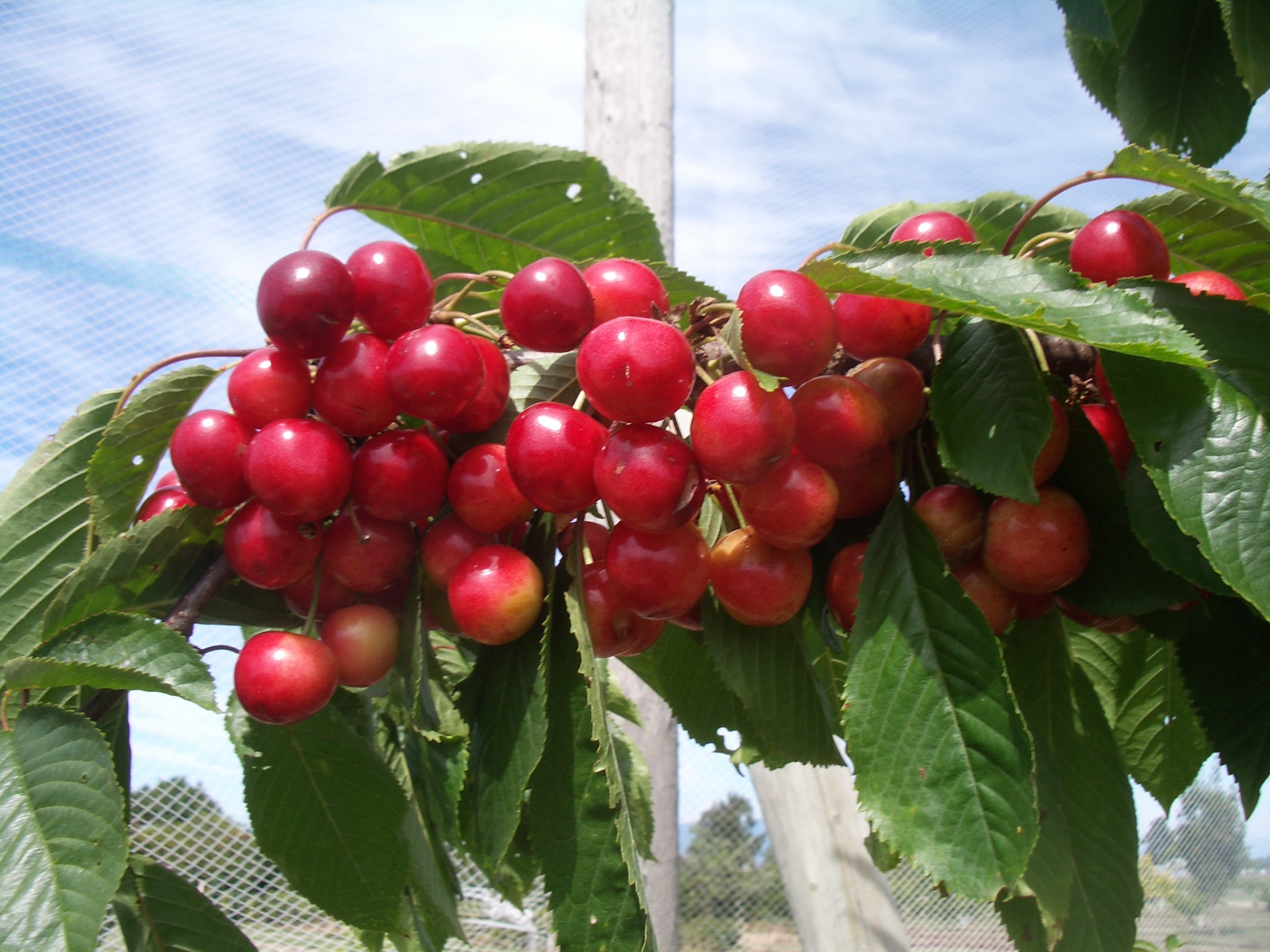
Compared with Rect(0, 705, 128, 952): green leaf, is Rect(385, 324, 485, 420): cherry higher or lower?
higher

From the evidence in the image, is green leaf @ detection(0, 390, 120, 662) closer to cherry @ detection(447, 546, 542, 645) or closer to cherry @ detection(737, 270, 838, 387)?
cherry @ detection(447, 546, 542, 645)

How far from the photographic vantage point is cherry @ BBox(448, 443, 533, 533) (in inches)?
18.5

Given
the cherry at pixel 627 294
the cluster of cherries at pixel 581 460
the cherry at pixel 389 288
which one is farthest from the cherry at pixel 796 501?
the cherry at pixel 389 288

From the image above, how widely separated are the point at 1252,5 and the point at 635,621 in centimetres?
71

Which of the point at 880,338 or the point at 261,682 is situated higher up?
the point at 880,338

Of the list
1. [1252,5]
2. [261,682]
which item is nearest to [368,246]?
[261,682]

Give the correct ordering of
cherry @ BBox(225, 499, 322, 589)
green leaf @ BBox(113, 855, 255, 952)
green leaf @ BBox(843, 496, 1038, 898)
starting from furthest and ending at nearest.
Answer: green leaf @ BBox(113, 855, 255, 952) → cherry @ BBox(225, 499, 322, 589) → green leaf @ BBox(843, 496, 1038, 898)

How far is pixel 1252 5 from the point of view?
0.75 m

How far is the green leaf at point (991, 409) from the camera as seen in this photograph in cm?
39

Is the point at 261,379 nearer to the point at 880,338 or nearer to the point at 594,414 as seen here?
the point at 594,414

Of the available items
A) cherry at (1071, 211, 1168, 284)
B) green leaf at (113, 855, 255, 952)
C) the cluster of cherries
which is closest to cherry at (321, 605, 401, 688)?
the cluster of cherries

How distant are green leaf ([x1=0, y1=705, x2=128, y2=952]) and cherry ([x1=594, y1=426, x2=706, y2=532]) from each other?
10.7 inches

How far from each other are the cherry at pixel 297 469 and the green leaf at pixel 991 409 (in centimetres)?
29

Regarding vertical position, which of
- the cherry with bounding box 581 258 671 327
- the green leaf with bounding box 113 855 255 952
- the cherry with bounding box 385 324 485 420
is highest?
the cherry with bounding box 581 258 671 327
